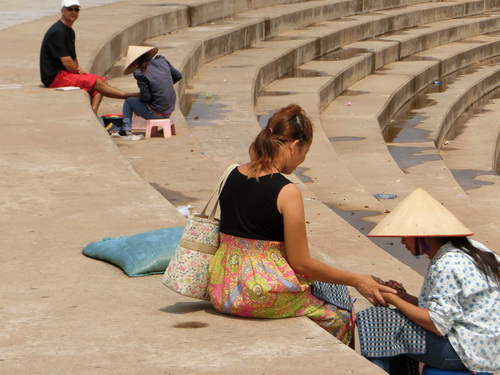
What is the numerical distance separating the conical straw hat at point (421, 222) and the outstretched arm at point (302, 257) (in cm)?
22

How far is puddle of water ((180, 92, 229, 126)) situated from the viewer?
10.7m

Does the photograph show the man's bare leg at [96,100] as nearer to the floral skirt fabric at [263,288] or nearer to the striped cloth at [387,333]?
the floral skirt fabric at [263,288]

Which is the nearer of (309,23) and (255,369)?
(255,369)

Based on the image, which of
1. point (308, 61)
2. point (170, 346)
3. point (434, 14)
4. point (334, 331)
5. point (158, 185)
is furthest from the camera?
point (434, 14)

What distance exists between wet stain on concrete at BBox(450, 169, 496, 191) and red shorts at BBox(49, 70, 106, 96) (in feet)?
13.1

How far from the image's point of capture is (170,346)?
3.83m

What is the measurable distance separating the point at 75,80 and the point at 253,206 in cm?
587

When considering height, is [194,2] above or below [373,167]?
above

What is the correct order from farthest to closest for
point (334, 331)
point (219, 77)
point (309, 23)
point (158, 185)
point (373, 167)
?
point (309, 23) → point (219, 77) → point (373, 167) → point (158, 185) → point (334, 331)

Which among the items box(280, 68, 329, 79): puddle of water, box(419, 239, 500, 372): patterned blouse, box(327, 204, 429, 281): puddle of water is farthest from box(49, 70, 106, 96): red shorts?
box(419, 239, 500, 372): patterned blouse

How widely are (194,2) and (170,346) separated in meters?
→ 12.1

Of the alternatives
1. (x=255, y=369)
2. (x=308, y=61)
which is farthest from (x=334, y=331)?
(x=308, y=61)

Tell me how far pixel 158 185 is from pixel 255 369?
4.03 metres

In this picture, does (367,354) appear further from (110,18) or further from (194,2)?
(194,2)
